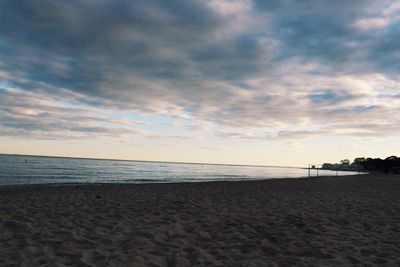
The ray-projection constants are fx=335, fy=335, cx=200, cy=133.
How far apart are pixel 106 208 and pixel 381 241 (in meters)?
7.65

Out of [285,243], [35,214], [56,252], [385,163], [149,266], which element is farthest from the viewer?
[385,163]

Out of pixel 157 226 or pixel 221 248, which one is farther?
pixel 157 226

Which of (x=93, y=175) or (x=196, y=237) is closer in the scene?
(x=196, y=237)

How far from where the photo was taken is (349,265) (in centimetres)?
498

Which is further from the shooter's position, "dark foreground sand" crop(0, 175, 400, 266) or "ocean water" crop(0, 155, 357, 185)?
"ocean water" crop(0, 155, 357, 185)

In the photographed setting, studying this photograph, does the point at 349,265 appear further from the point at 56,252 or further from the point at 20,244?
the point at 20,244

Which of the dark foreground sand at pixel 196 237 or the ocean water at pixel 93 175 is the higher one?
the dark foreground sand at pixel 196 237

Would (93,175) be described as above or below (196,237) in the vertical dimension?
below

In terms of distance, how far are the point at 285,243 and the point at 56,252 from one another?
13.2 ft

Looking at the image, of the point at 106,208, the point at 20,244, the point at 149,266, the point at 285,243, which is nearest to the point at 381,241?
the point at 285,243

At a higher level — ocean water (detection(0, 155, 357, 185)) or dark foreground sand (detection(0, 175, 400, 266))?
dark foreground sand (detection(0, 175, 400, 266))

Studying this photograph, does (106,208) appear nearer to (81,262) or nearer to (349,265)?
(81,262)

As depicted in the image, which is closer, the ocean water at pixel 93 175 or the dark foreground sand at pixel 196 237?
the dark foreground sand at pixel 196 237

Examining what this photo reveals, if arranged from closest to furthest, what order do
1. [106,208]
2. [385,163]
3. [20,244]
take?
[20,244] → [106,208] → [385,163]
